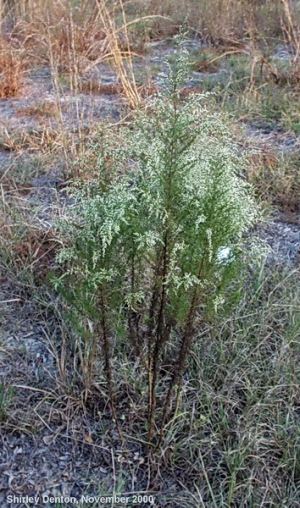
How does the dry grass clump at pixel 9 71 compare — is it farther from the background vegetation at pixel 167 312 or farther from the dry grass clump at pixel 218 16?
the dry grass clump at pixel 218 16

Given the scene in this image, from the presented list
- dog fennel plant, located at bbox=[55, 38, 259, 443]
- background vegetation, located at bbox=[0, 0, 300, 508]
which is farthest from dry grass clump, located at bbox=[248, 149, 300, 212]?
dog fennel plant, located at bbox=[55, 38, 259, 443]

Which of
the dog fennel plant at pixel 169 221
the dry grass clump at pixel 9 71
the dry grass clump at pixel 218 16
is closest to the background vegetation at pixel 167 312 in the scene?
the dog fennel plant at pixel 169 221

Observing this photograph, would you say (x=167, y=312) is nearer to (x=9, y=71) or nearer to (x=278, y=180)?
(x=278, y=180)

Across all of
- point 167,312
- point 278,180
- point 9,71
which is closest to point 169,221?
point 167,312

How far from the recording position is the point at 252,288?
240 centimetres

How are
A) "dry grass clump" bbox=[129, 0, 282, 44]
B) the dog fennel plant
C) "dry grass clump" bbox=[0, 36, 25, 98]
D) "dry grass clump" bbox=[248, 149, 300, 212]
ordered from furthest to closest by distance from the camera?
"dry grass clump" bbox=[129, 0, 282, 44] < "dry grass clump" bbox=[0, 36, 25, 98] < "dry grass clump" bbox=[248, 149, 300, 212] < the dog fennel plant

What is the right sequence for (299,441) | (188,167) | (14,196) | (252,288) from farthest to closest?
(14,196) < (252,288) < (299,441) < (188,167)

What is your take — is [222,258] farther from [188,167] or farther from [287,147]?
[287,147]

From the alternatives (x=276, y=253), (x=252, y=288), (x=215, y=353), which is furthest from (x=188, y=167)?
(x=276, y=253)

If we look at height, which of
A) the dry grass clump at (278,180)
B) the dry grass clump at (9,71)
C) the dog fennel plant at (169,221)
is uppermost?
the dog fennel plant at (169,221)

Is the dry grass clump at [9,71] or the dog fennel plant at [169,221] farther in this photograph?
the dry grass clump at [9,71]

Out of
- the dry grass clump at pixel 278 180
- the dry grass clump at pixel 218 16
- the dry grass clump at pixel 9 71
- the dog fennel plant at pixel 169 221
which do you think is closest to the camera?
the dog fennel plant at pixel 169 221

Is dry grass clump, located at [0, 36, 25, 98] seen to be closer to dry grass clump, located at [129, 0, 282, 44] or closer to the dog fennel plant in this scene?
dry grass clump, located at [129, 0, 282, 44]

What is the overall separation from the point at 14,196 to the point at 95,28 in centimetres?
242
